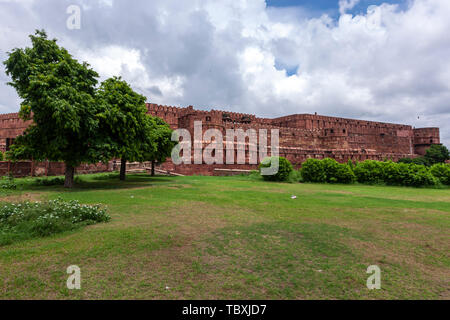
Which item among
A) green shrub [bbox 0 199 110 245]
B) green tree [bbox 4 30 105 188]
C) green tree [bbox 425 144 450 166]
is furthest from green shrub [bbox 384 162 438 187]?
green tree [bbox 425 144 450 166]

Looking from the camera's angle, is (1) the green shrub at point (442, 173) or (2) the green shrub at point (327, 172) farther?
(2) the green shrub at point (327, 172)

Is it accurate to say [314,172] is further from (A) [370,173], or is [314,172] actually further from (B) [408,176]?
(B) [408,176]

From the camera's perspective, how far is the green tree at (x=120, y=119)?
1401 centimetres

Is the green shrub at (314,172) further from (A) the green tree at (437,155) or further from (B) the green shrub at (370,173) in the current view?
(A) the green tree at (437,155)

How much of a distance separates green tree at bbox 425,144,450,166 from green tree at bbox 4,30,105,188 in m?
60.7

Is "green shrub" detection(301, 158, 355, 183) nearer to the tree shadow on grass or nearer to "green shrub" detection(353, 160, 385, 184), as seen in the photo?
"green shrub" detection(353, 160, 385, 184)

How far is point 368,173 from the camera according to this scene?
80.6ft

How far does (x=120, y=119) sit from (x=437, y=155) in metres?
62.8

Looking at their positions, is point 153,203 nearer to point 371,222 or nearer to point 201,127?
point 371,222

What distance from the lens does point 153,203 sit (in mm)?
9602

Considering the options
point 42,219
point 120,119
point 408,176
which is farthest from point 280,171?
point 42,219

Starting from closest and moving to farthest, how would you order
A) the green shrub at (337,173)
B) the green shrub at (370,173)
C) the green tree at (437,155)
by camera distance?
the green shrub at (337,173) < the green shrub at (370,173) < the green tree at (437,155)

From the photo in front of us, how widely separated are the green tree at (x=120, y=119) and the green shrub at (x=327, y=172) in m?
15.9

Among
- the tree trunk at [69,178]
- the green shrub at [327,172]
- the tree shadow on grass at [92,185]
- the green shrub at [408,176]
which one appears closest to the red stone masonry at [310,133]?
the green shrub at [327,172]
